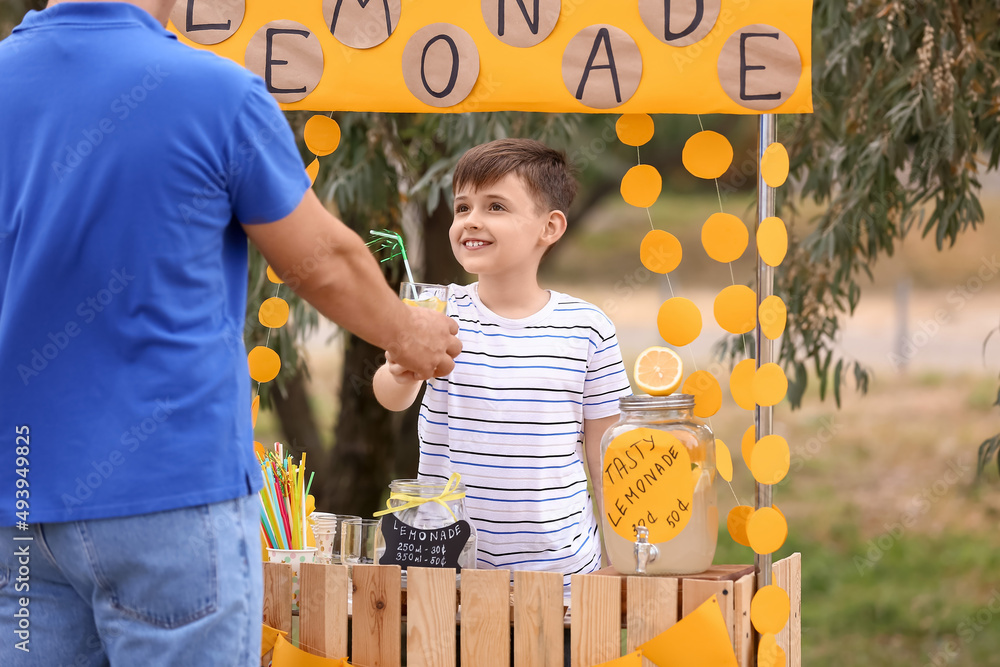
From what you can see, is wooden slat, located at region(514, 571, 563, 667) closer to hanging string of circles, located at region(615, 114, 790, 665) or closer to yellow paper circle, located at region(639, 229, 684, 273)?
hanging string of circles, located at region(615, 114, 790, 665)

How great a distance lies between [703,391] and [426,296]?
573 mm

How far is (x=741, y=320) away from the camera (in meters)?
1.86

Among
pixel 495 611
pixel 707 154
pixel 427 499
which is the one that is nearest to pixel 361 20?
pixel 707 154

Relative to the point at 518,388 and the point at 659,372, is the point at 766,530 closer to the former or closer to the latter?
the point at 659,372

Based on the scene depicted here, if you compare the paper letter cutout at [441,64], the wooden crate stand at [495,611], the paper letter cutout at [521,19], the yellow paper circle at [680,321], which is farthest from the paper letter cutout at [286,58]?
the wooden crate stand at [495,611]

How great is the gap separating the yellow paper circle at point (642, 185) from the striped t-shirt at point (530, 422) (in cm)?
25

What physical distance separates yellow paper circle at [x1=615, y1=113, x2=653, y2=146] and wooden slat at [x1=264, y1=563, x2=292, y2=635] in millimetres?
1054

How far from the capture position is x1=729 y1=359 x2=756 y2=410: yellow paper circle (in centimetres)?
180

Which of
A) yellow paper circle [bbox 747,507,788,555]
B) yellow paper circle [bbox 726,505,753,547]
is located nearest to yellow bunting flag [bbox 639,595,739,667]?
yellow paper circle [bbox 747,507,788,555]

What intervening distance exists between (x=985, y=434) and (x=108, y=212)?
818 cm

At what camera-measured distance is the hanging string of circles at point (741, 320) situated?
1730 mm

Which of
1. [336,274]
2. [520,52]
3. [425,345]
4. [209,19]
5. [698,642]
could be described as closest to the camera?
[336,274]

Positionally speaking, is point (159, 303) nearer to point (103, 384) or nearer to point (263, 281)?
point (103, 384)

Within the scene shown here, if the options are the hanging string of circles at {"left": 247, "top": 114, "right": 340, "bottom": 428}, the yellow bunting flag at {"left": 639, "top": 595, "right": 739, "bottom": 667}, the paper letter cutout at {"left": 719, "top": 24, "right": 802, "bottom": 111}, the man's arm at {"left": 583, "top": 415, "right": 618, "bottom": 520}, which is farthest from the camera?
A: the hanging string of circles at {"left": 247, "top": 114, "right": 340, "bottom": 428}
